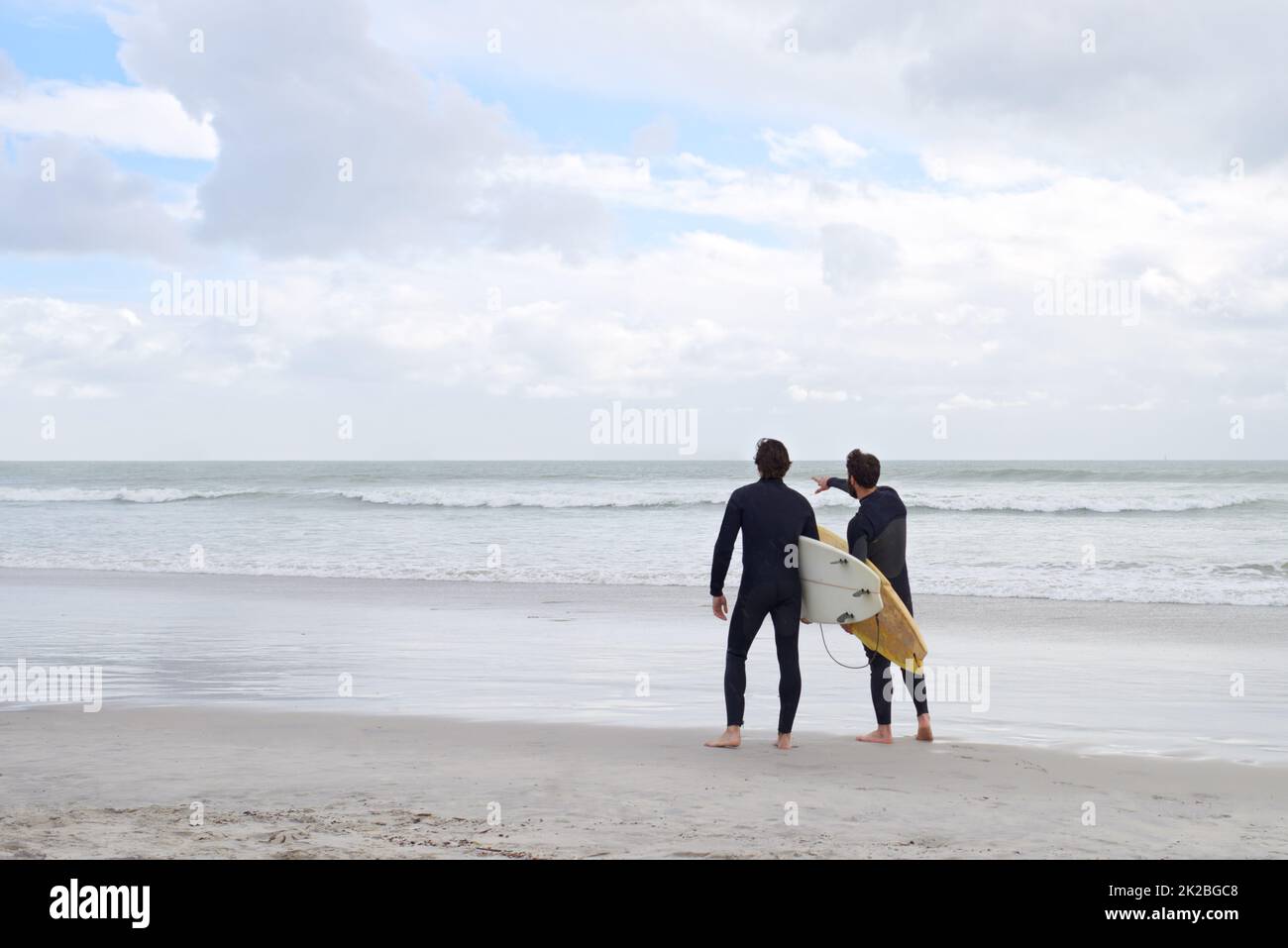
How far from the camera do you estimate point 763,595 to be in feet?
21.6

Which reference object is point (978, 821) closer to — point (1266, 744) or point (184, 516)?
point (1266, 744)

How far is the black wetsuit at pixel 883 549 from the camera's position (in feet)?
22.8

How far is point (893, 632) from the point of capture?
684cm

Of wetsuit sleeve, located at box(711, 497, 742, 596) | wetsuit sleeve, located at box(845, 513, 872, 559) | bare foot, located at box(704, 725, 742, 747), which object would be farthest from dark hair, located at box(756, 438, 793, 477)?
bare foot, located at box(704, 725, 742, 747)

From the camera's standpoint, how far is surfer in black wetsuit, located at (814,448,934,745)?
6.94 meters

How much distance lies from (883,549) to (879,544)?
44mm

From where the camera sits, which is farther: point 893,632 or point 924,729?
point 924,729

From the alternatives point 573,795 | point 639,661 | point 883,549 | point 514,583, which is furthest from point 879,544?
point 514,583

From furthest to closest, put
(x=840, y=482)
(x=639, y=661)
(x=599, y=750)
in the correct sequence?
(x=639, y=661), (x=840, y=482), (x=599, y=750)

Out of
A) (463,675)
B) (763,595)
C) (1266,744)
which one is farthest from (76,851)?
(1266,744)

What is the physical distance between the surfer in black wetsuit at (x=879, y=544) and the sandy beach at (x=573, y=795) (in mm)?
209

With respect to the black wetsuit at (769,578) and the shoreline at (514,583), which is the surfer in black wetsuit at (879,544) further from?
the shoreline at (514,583)

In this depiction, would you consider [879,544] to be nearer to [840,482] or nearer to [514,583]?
[840,482]
